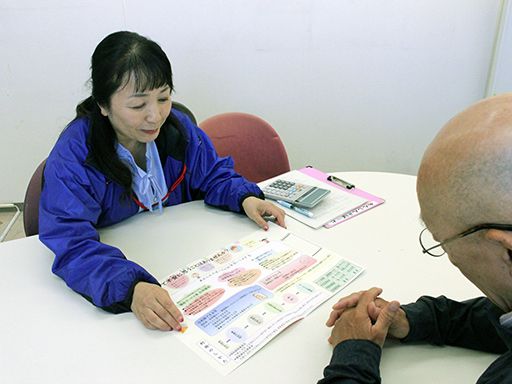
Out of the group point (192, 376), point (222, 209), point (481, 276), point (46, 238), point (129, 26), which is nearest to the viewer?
point (481, 276)

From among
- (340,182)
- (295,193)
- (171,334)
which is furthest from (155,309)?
(340,182)

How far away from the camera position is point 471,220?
66 centimetres

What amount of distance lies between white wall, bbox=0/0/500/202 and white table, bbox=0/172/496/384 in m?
1.37

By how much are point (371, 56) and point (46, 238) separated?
2.04 metres

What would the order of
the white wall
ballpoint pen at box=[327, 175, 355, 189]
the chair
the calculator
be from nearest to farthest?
the calculator
ballpoint pen at box=[327, 175, 355, 189]
the chair
the white wall

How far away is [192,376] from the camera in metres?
0.85

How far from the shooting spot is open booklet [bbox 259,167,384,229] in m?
1.38

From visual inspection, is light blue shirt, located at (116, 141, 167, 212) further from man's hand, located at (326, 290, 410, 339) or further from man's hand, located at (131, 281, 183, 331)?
man's hand, located at (326, 290, 410, 339)

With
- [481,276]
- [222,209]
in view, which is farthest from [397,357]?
[222,209]

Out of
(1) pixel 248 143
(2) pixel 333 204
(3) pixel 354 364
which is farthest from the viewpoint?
(1) pixel 248 143

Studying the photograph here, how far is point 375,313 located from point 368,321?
3 cm

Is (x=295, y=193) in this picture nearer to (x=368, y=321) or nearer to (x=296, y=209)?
(x=296, y=209)

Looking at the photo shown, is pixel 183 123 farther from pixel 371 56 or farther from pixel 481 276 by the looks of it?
pixel 371 56

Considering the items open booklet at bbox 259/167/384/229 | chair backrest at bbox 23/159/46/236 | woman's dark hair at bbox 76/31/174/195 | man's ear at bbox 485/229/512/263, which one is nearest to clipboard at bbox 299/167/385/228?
open booklet at bbox 259/167/384/229
